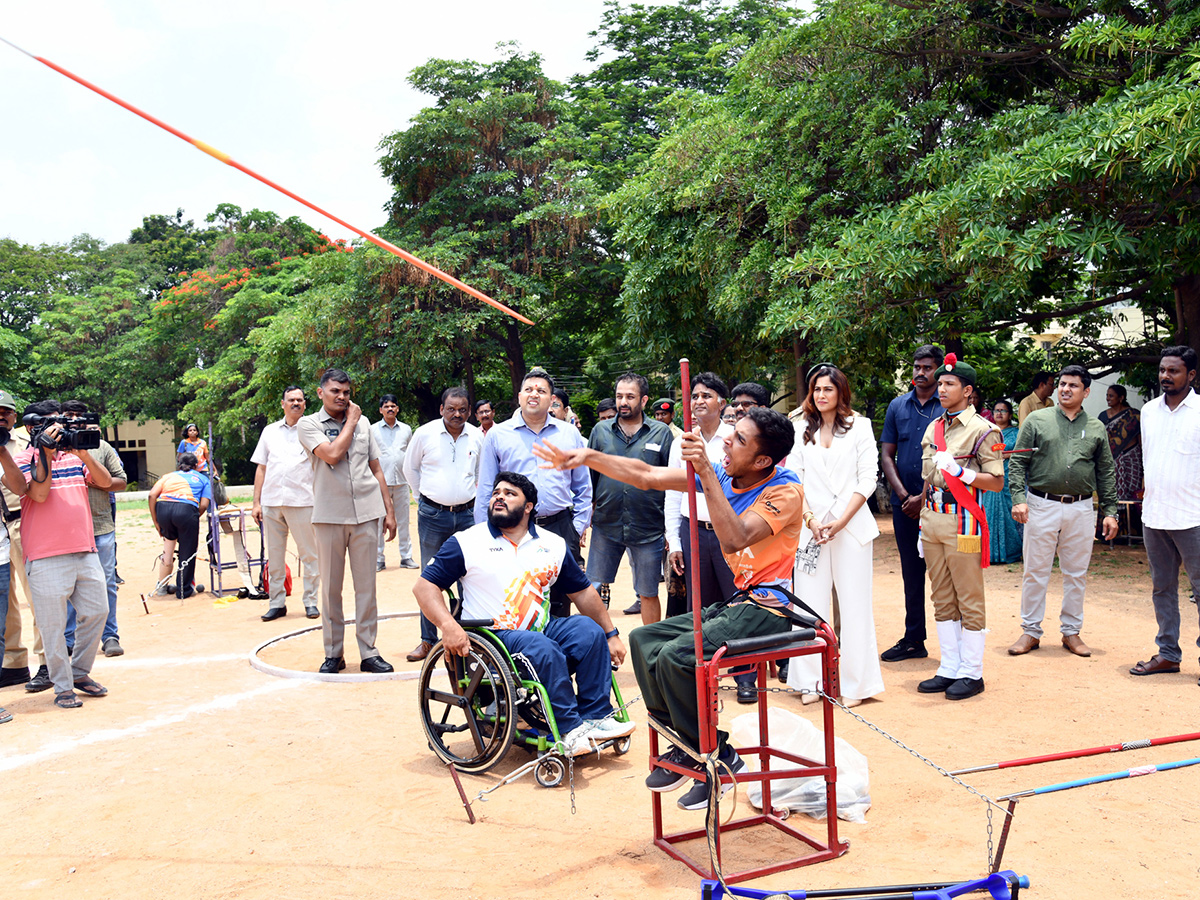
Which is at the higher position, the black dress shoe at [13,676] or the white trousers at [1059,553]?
the white trousers at [1059,553]

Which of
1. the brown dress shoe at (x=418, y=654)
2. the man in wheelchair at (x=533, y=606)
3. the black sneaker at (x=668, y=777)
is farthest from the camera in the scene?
the brown dress shoe at (x=418, y=654)

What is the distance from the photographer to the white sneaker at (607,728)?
15.7 feet

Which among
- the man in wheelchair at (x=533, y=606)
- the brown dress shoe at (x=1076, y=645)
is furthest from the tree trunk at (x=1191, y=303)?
the man in wheelchair at (x=533, y=606)

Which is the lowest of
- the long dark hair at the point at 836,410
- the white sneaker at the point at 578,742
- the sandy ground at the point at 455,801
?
the sandy ground at the point at 455,801

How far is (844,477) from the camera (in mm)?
5840

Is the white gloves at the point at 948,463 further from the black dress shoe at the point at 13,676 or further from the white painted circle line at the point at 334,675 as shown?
the black dress shoe at the point at 13,676

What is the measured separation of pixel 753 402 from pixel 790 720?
2353mm

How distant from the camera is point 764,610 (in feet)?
12.2

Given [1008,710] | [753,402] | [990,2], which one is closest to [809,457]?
[753,402]

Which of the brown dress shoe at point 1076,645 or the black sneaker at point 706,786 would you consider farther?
the brown dress shoe at point 1076,645

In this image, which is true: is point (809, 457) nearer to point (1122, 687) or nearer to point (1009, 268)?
point (1122, 687)

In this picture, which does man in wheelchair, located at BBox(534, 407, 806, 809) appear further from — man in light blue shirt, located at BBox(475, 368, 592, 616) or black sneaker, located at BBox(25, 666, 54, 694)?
black sneaker, located at BBox(25, 666, 54, 694)

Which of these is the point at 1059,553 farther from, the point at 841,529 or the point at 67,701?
the point at 67,701

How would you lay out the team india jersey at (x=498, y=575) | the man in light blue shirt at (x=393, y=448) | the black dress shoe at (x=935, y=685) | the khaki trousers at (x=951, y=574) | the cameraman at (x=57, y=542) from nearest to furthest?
the team india jersey at (x=498, y=575)
the khaki trousers at (x=951, y=574)
the black dress shoe at (x=935, y=685)
the cameraman at (x=57, y=542)
the man in light blue shirt at (x=393, y=448)
